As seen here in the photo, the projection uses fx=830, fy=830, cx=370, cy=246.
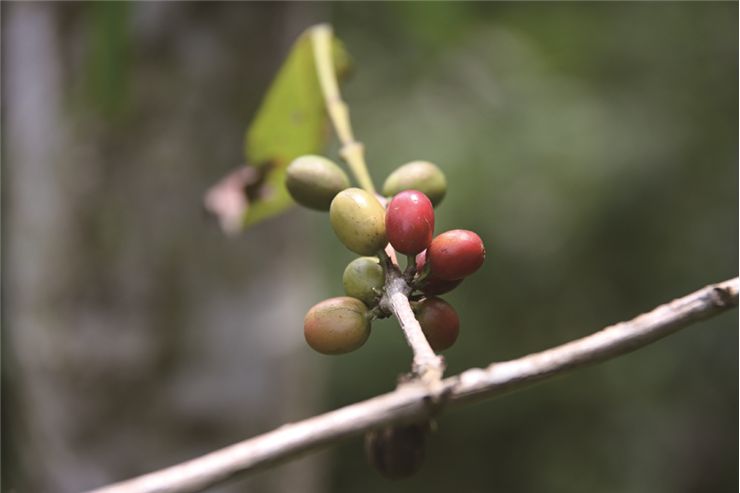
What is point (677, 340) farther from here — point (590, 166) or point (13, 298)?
point (13, 298)

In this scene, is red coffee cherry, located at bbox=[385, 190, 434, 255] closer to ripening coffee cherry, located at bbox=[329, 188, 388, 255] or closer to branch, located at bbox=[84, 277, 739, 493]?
ripening coffee cherry, located at bbox=[329, 188, 388, 255]

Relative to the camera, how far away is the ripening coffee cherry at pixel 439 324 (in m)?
0.47

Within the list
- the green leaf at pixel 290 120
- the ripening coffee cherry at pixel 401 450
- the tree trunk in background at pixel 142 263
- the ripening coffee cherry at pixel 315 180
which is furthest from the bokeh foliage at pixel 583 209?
the ripening coffee cherry at pixel 401 450

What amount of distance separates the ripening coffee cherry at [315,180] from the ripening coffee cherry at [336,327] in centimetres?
Result: 17

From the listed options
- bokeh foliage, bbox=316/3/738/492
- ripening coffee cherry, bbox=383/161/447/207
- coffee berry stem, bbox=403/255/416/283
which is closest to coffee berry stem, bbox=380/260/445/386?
coffee berry stem, bbox=403/255/416/283

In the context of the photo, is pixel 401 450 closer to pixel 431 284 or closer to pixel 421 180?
pixel 431 284

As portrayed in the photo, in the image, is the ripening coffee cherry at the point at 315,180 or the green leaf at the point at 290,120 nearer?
the ripening coffee cherry at the point at 315,180

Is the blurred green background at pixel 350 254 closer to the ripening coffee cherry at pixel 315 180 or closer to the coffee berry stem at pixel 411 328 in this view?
the ripening coffee cherry at pixel 315 180

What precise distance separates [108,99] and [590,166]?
212cm

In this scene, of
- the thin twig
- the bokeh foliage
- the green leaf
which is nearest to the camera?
the thin twig

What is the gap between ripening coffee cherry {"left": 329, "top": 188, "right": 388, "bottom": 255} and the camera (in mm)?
517

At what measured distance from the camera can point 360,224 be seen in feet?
1.69

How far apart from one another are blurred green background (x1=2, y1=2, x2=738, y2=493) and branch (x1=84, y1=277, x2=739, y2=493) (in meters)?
0.97

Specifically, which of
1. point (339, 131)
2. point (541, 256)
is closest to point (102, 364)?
point (339, 131)
